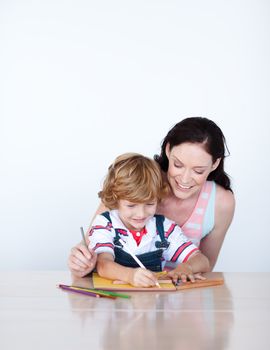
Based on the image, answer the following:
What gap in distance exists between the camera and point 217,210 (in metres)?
2.74

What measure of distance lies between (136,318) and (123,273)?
0.45 metres

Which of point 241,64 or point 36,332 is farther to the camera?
point 241,64

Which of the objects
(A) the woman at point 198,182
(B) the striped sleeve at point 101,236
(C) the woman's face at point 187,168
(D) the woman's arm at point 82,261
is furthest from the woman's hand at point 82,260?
(C) the woman's face at point 187,168

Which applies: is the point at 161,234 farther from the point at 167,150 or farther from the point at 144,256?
the point at 167,150

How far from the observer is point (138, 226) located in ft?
7.75

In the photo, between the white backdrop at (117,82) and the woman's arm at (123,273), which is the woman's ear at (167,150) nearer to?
the woman's arm at (123,273)

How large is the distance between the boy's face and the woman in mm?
200

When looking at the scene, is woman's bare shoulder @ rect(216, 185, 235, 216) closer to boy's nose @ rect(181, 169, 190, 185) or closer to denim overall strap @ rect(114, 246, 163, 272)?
boy's nose @ rect(181, 169, 190, 185)

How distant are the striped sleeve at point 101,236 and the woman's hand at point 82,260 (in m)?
0.13

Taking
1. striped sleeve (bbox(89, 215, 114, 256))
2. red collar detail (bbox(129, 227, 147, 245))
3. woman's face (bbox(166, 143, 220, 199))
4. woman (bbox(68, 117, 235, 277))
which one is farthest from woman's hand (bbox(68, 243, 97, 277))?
woman's face (bbox(166, 143, 220, 199))

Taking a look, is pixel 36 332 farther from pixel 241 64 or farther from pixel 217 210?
pixel 241 64

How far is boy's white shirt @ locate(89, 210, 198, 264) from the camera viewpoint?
236cm

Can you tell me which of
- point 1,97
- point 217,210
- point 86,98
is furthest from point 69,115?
point 217,210

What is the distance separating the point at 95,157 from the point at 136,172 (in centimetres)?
188
